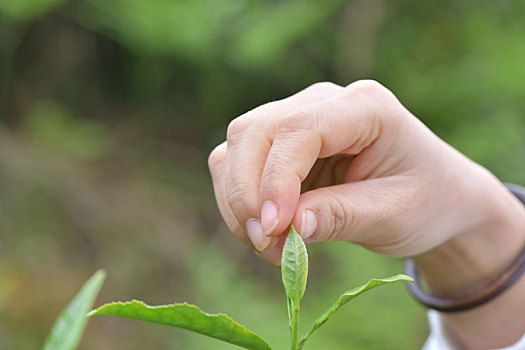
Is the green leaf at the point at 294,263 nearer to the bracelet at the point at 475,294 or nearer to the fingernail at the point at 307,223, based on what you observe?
the fingernail at the point at 307,223

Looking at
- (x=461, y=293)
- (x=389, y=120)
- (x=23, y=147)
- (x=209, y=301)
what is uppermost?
(x=389, y=120)

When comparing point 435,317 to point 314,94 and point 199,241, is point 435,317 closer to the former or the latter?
point 314,94

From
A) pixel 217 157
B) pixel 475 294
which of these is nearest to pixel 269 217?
pixel 217 157

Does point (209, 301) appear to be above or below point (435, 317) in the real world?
below

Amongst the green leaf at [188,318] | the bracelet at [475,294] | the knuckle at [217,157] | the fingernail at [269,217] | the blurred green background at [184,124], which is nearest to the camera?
the green leaf at [188,318]

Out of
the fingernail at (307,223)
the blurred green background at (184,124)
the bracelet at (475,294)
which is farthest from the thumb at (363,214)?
the blurred green background at (184,124)

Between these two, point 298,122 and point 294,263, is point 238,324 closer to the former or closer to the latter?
point 294,263

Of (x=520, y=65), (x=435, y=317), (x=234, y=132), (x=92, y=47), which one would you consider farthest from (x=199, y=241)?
(x=234, y=132)

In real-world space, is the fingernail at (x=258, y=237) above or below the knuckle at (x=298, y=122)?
below

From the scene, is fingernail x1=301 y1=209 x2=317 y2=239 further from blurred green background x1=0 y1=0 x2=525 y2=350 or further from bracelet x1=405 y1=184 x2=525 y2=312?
blurred green background x1=0 y1=0 x2=525 y2=350
